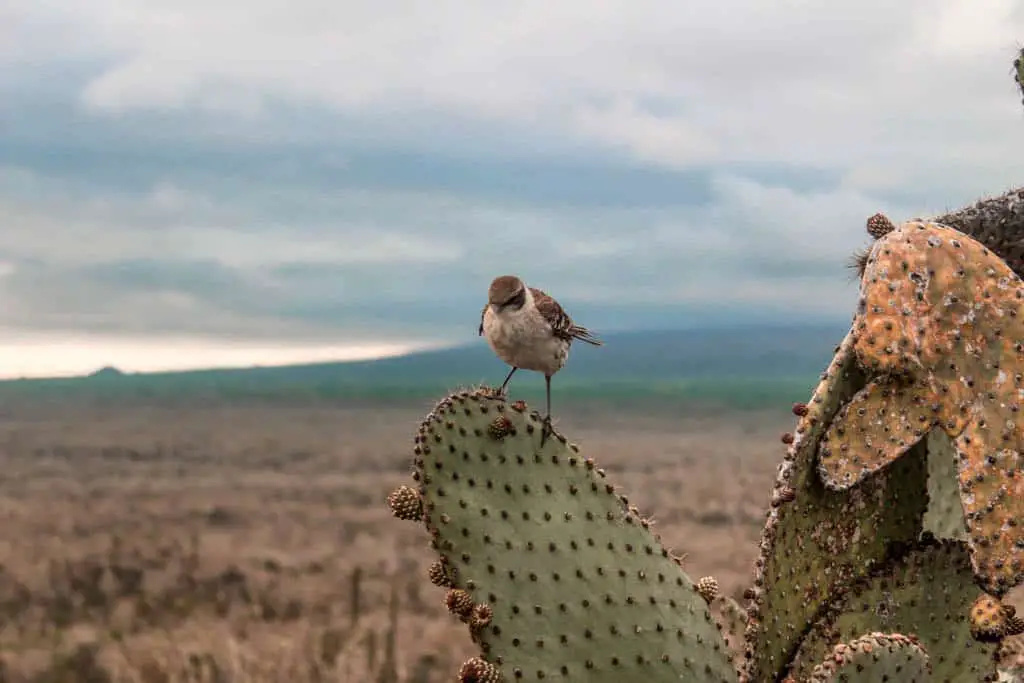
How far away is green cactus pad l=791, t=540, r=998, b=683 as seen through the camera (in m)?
2.71

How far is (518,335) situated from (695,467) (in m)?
15.3

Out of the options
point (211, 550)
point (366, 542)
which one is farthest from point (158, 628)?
point (366, 542)

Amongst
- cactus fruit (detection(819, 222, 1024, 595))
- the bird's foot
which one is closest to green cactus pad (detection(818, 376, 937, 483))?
cactus fruit (detection(819, 222, 1024, 595))

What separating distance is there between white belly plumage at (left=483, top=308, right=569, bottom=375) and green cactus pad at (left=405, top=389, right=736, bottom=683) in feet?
0.54

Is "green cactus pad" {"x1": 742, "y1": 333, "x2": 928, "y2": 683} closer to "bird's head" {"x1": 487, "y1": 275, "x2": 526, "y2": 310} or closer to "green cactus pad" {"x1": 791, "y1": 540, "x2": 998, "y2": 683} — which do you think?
"green cactus pad" {"x1": 791, "y1": 540, "x2": 998, "y2": 683}

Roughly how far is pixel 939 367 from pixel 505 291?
90 centimetres

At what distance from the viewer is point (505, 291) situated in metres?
2.41

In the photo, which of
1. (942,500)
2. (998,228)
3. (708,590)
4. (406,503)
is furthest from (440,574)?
(998,228)

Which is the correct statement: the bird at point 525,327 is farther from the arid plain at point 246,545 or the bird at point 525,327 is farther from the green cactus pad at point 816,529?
the green cactus pad at point 816,529

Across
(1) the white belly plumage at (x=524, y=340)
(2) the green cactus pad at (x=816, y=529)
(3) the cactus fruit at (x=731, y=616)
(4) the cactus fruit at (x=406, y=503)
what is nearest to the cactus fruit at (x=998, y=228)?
(2) the green cactus pad at (x=816, y=529)

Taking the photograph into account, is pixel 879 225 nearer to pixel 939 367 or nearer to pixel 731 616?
pixel 939 367

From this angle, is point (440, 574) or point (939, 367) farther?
point (440, 574)

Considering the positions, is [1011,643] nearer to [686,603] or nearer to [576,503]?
[686,603]

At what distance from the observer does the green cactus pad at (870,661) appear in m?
2.38
